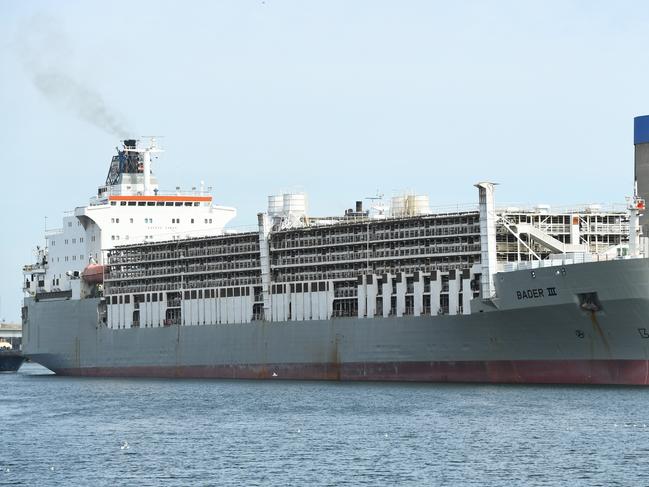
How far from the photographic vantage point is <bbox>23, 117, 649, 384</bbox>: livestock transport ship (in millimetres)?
65812

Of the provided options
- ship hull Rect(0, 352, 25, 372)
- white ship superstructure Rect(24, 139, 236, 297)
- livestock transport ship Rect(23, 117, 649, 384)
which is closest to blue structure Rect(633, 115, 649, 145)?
livestock transport ship Rect(23, 117, 649, 384)

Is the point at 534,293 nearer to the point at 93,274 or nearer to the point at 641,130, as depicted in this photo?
the point at 641,130

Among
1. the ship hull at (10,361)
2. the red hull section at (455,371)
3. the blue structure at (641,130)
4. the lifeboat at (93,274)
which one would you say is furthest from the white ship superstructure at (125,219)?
the blue structure at (641,130)

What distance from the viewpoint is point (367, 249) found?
78.3 m

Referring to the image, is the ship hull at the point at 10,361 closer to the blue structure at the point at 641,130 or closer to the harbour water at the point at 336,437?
the harbour water at the point at 336,437

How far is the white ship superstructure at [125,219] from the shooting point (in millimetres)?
96000

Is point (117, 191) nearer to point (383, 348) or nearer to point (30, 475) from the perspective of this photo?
point (383, 348)

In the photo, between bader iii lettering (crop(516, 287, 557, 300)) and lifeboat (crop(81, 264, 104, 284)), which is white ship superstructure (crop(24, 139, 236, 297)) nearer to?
lifeboat (crop(81, 264, 104, 284))

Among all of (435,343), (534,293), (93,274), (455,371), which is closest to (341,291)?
(435,343)

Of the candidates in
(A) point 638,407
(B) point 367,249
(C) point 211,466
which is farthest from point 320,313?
(C) point 211,466

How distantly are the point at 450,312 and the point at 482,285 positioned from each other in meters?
2.60

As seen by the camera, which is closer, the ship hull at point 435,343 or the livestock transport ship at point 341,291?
the ship hull at point 435,343

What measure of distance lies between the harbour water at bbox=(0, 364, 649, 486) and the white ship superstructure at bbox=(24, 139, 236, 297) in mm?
26165

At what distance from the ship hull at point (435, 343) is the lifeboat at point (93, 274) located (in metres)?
1.59
